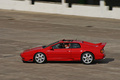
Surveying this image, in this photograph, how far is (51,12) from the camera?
143 feet

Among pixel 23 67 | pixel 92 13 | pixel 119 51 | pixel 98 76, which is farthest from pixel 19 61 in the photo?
pixel 92 13

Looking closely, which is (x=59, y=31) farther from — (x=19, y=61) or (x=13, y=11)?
(x=13, y=11)

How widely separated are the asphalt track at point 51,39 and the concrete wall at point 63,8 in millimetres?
1337

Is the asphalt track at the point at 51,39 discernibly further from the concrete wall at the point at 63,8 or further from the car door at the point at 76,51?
the concrete wall at the point at 63,8

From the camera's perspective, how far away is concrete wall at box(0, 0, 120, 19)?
39656mm

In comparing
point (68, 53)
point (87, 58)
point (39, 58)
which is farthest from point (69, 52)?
point (39, 58)

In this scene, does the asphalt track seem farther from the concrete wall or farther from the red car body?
the concrete wall

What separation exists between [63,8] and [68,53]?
83.6 ft

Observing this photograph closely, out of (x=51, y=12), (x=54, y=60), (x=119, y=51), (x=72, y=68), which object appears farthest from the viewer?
(x=51, y=12)

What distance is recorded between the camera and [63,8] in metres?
42.9

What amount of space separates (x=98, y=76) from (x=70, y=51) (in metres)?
3.11

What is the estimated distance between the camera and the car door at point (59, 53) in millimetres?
17906

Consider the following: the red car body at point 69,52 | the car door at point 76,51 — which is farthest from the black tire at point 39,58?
the car door at point 76,51

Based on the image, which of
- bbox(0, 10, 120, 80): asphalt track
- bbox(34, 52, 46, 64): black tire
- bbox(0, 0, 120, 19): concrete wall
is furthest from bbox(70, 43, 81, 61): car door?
bbox(0, 0, 120, 19): concrete wall
